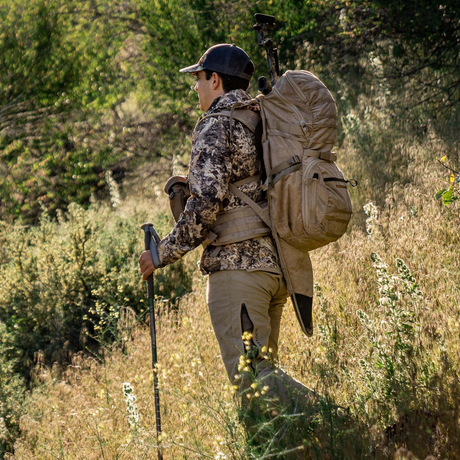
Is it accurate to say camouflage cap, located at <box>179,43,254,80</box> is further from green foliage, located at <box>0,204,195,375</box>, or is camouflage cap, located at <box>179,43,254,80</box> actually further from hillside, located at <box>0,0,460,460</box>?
green foliage, located at <box>0,204,195,375</box>

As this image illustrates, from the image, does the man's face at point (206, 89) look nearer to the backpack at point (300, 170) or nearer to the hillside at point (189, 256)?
the backpack at point (300, 170)

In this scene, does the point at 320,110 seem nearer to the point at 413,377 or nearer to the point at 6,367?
the point at 413,377

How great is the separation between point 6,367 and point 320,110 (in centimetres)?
452

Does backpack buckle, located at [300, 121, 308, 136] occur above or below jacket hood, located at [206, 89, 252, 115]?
below

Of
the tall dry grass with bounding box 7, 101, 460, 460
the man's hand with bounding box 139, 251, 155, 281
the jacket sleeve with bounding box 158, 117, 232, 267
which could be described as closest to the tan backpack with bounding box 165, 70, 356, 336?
the jacket sleeve with bounding box 158, 117, 232, 267

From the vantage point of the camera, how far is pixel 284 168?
3072mm

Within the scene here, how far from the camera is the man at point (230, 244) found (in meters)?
3.07

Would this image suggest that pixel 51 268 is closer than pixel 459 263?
No

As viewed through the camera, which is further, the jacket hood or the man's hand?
the man's hand

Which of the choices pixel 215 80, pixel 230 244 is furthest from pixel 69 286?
pixel 215 80

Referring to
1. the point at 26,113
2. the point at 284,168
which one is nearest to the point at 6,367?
the point at 284,168

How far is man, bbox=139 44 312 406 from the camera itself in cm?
307

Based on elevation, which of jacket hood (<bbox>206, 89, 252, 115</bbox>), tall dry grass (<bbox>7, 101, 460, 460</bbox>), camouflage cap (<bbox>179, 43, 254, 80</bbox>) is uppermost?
camouflage cap (<bbox>179, 43, 254, 80</bbox>)

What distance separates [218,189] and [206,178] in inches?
3.2
